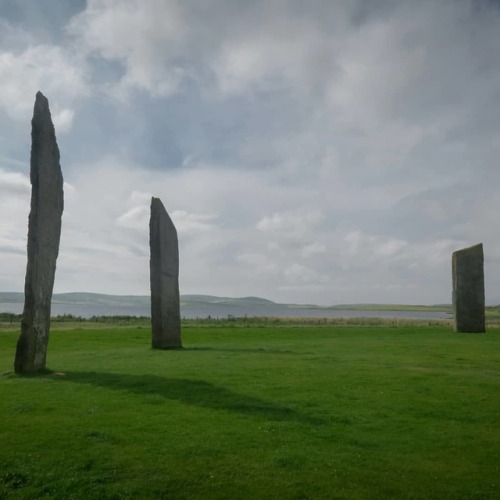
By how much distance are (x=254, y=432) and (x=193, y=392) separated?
3.86m

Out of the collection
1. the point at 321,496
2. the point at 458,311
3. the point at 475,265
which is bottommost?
the point at 321,496

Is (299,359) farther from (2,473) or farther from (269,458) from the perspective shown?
(2,473)

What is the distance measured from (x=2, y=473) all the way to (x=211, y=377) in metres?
7.97

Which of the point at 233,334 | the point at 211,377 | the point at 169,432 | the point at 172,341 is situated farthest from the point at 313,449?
the point at 233,334

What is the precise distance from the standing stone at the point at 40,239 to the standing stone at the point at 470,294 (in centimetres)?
2553

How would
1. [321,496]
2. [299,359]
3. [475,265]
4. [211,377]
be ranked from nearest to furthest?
1. [321,496]
2. [211,377]
3. [299,359]
4. [475,265]

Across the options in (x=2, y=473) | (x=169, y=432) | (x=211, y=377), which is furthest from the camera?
(x=211, y=377)

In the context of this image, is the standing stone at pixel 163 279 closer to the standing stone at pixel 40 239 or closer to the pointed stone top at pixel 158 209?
the pointed stone top at pixel 158 209

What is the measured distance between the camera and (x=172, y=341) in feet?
82.5

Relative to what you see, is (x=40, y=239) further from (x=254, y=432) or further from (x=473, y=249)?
(x=473, y=249)

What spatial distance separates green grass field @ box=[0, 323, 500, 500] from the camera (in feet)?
23.4

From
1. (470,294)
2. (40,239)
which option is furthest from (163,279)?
(470,294)

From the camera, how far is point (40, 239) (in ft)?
54.6

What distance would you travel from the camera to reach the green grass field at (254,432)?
7.12m
